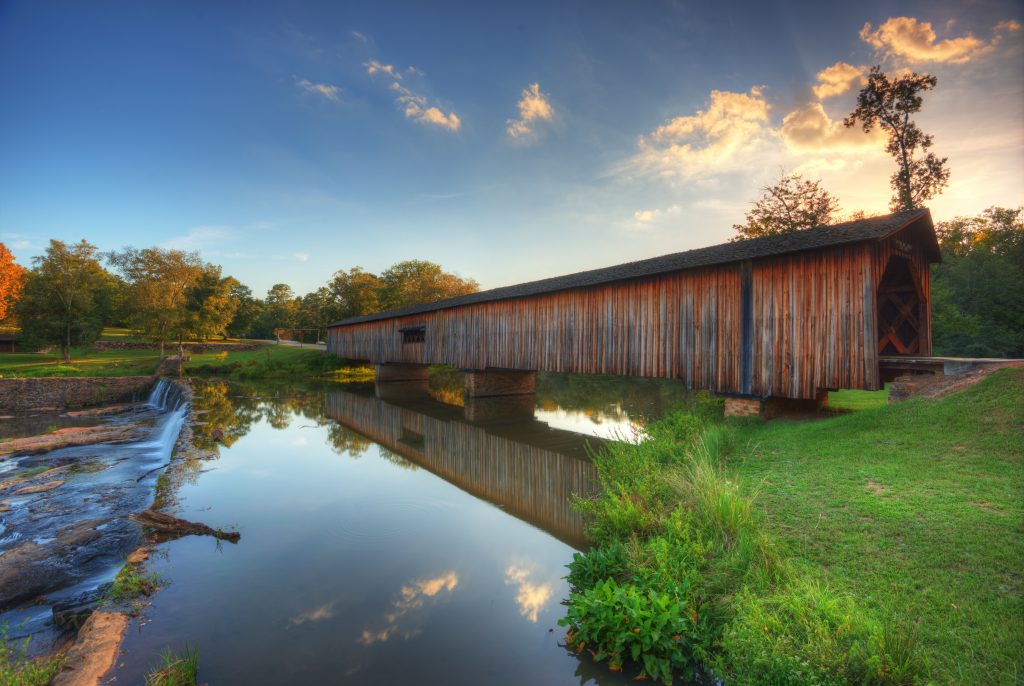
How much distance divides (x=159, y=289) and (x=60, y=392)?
10312 millimetres

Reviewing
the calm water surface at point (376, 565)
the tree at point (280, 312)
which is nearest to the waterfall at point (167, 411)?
the calm water surface at point (376, 565)

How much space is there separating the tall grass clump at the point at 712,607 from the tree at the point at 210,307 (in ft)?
115

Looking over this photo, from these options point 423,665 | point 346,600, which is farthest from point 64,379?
point 423,665

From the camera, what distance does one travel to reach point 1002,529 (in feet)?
11.8

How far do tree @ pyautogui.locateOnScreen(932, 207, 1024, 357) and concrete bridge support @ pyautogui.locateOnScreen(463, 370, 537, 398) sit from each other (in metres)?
16.8

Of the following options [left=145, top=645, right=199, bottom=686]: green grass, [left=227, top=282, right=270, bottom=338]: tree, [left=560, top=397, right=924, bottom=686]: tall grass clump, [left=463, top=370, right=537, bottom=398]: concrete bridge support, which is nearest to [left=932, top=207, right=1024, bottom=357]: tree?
[left=463, top=370, right=537, bottom=398]: concrete bridge support

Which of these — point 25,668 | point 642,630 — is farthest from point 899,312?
point 25,668

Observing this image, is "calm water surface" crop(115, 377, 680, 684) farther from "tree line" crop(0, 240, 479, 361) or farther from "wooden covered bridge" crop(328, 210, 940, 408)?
"tree line" crop(0, 240, 479, 361)

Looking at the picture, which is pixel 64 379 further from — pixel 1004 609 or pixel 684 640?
→ pixel 1004 609

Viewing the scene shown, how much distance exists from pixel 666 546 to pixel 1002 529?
2.78m

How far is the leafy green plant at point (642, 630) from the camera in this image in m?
3.24

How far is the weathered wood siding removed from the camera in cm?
827

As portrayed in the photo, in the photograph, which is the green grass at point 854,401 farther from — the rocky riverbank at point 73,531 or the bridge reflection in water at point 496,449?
the rocky riverbank at point 73,531

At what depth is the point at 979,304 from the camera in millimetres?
18797
